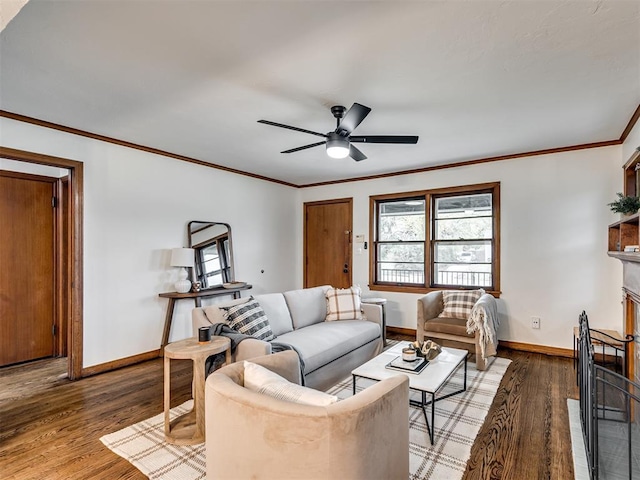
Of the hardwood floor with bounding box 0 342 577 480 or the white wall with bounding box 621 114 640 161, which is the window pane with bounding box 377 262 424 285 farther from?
the white wall with bounding box 621 114 640 161

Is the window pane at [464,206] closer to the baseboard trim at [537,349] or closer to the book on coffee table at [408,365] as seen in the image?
the baseboard trim at [537,349]

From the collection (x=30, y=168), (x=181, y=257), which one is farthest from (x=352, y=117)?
(x=30, y=168)

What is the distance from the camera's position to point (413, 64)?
7.44 feet

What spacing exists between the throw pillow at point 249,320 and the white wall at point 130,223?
5.26 ft

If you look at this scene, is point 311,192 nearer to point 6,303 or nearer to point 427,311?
point 427,311

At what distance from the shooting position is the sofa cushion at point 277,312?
11.0 feet

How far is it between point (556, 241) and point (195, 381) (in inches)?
164

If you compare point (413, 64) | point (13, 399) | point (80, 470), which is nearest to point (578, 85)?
point (413, 64)

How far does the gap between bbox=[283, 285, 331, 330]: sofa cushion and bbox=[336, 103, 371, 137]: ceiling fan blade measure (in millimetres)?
Answer: 1828

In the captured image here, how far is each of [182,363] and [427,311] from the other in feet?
9.34

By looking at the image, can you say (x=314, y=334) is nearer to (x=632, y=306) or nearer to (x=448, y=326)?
(x=448, y=326)

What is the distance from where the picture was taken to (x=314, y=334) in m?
3.36

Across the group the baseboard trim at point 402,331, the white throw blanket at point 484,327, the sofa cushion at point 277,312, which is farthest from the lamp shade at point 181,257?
the white throw blanket at point 484,327

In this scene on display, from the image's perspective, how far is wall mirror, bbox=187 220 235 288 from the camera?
14.9ft
